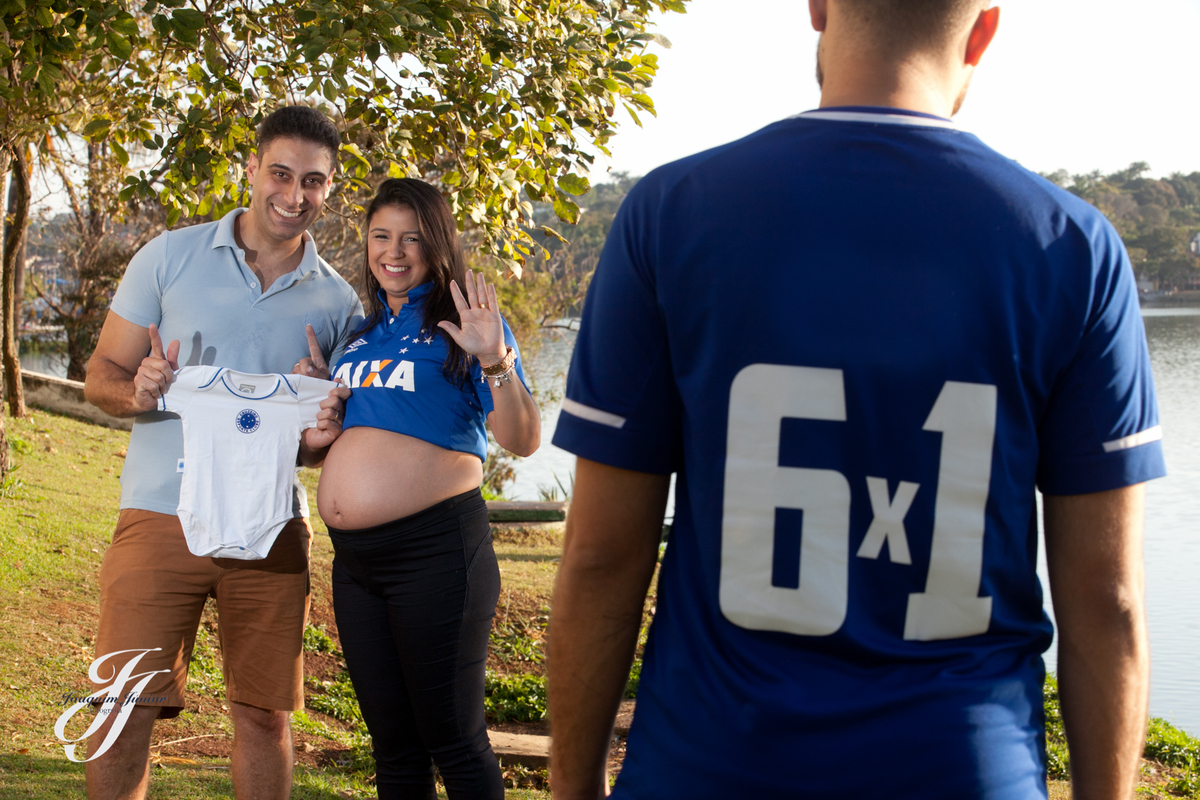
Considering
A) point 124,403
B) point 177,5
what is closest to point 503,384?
point 124,403

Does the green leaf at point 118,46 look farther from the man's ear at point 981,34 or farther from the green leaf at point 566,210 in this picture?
the man's ear at point 981,34

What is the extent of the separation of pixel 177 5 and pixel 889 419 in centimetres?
399

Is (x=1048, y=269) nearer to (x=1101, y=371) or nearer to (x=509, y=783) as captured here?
(x=1101, y=371)

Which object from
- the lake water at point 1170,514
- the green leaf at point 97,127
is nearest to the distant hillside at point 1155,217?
the lake water at point 1170,514

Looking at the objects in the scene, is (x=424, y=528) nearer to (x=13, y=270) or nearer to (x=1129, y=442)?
(x=1129, y=442)

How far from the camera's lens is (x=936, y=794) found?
110 centimetres

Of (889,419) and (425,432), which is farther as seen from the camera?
(425,432)

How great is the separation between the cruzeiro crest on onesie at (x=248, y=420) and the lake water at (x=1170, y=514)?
2216mm

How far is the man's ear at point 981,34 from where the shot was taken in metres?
1.24

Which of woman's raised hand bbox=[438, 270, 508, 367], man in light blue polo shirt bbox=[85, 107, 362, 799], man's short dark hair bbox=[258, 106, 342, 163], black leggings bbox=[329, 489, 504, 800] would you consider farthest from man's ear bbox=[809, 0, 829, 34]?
man's short dark hair bbox=[258, 106, 342, 163]

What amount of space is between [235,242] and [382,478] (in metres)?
1.01

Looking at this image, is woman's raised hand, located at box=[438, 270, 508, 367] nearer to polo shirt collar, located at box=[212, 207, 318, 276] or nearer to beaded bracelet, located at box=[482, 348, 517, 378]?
beaded bracelet, located at box=[482, 348, 517, 378]

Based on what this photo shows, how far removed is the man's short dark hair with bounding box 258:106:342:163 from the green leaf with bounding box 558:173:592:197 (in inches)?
65.3

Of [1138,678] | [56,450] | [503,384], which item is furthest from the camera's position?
[56,450]
